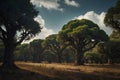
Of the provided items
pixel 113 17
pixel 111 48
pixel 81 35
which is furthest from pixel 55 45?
pixel 113 17

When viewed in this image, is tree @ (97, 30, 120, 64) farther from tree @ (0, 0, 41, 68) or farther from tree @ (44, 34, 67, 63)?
tree @ (0, 0, 41, 68)

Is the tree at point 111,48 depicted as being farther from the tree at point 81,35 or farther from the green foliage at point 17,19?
the green foliage at point 17,19

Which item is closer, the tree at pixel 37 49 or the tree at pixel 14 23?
the tree at pixel 14 23

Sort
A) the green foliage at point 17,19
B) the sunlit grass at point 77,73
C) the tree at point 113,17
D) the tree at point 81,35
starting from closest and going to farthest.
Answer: the sunlit grass at point 77,73 < the green foliage at point 17,19 < the tree at point 113,17 < the tree at point 81,35

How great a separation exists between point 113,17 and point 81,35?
1719cm

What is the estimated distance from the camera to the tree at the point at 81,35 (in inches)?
2385

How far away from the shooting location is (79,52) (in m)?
64.7

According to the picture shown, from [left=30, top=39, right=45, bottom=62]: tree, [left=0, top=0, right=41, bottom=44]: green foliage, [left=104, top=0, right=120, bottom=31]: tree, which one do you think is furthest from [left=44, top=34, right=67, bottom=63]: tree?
[left=0, top=0, right=41, bottom=44]: green foliage

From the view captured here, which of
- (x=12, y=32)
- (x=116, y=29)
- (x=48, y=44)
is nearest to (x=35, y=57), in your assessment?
(x=48, y=44)

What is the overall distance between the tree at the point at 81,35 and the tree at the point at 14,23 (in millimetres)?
26018

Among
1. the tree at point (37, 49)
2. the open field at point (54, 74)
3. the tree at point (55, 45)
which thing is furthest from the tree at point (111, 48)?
the open field at point (54, 74)

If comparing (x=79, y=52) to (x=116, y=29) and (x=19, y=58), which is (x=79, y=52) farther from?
(x=19, y=58)

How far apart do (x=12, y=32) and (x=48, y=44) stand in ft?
183

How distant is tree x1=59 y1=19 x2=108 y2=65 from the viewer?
60.6 metres
